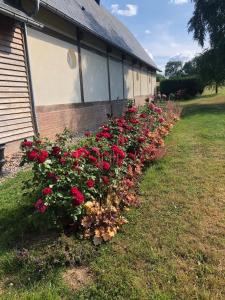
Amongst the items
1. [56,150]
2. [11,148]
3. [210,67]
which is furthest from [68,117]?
[210,67]

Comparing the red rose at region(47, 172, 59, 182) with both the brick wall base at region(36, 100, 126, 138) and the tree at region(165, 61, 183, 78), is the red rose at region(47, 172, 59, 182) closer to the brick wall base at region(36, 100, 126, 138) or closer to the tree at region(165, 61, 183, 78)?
the brick wall base at region(36, 100, 126, 138)

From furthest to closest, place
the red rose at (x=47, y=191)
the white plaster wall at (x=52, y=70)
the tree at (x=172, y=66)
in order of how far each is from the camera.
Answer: the tree at (x=172, y=66), the white plaster wall at (x=52, y=70), the red rose at (x=47, y=191)

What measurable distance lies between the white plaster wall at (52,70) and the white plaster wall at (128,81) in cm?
856

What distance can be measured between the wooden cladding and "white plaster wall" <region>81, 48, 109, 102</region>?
476cm

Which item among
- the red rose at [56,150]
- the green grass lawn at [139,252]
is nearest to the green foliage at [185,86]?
the green grass lawn at [139,252]

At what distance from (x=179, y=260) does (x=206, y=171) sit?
3.00 metres

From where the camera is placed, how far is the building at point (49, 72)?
7.18 m

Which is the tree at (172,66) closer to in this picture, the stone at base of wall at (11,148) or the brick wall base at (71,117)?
the brick wall base at (71,117)

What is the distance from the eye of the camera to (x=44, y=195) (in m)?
3.29

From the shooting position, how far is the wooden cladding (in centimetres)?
700

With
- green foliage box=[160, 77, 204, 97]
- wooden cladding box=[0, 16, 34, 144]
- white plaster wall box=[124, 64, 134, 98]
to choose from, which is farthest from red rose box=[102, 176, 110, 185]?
green foliage box=[160, 77, 204, 97]

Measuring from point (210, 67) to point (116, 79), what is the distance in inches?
239

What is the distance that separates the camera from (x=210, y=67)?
1972 centimetres

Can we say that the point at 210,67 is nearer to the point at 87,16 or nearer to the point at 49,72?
the point at 87,16
